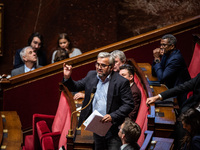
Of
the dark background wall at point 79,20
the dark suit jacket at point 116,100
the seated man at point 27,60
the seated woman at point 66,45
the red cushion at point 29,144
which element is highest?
the dark background wall at point 79,20

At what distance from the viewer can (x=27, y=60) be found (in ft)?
8.31

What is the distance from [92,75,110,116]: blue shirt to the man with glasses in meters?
0.54

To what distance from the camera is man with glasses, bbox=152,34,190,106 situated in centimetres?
201

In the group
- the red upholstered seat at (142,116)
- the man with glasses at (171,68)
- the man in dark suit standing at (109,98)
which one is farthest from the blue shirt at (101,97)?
the man with glasses at (171,68)

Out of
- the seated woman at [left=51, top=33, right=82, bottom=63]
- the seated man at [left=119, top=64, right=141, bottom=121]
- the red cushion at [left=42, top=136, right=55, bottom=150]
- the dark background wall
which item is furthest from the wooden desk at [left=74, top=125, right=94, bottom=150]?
the dark background wall

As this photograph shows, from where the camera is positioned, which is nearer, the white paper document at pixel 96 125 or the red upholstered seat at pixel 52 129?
the white paper document at pixel 96 125

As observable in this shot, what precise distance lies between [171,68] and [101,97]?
0.60 meters

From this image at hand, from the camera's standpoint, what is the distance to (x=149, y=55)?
107 inches

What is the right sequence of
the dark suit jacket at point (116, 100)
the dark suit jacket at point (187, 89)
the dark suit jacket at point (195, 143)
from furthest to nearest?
the dark suit jacket at point (187, 89) → the dark suit jacket at point (116, 100) → the dark suit jacket at point (195, 143)

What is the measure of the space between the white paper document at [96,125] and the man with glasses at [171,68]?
2.11 ft

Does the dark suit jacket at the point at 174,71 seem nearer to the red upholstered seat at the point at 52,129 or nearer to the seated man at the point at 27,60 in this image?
the red upholstered seat at the point at 52,129

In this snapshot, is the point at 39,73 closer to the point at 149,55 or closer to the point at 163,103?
the point at 149,55

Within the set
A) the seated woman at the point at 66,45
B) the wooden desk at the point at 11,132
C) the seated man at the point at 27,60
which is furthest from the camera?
the seated woman at the point at 66,45

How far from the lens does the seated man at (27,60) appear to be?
2494mm
